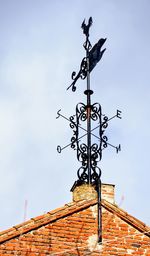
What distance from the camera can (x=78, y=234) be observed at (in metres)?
7.45

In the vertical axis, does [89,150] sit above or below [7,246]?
above

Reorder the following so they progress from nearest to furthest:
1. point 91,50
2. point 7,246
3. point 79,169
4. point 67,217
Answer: point 7,246 → point 67,217 → point 79,169 → point 91,50

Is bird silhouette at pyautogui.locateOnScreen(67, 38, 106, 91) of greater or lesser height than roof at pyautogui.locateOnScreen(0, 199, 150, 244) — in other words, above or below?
above

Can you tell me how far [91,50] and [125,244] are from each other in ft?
13.8

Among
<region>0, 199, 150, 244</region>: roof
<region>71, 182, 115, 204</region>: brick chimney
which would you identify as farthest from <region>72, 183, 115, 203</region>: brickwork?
<region>0, 199, 150, 244</region>: roof

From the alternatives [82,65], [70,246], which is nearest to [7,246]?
A: [70,246]

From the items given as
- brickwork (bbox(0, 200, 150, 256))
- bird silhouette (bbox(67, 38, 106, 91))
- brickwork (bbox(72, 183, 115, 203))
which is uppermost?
bird silhouette (bbox(67, 38, 106, 91))

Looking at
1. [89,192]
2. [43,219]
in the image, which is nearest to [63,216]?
[43,219]

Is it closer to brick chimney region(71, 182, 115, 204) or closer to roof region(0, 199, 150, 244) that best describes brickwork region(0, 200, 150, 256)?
roof region(0, 199, 150, 244)

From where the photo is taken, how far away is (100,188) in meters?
7.93

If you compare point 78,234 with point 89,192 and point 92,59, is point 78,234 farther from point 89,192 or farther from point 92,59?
point 92,59

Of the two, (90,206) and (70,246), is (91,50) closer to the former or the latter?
(90,206)

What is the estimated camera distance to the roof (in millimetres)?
7230

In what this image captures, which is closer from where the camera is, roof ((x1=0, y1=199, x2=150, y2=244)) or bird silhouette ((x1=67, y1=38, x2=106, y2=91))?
roof ((x1=0, y1=199, x2=150, y2=244))
